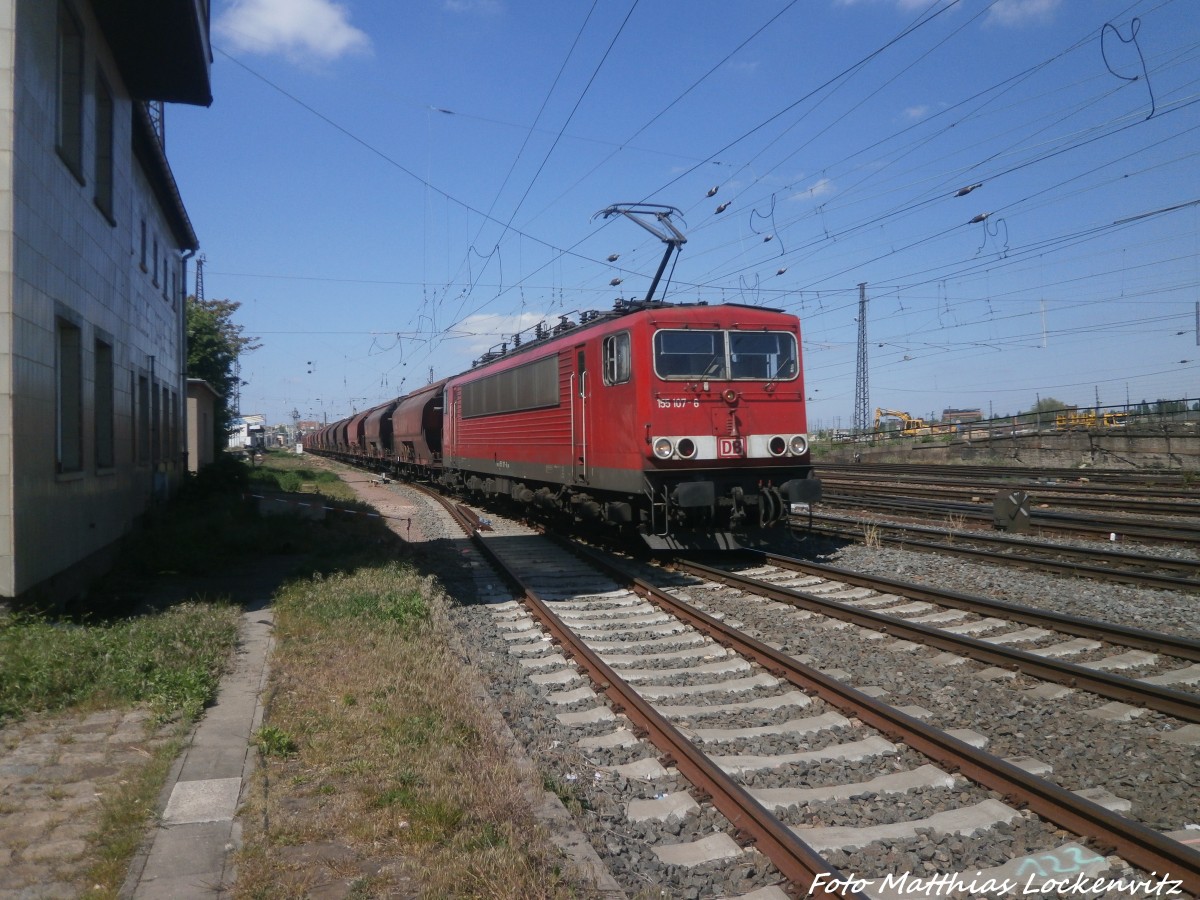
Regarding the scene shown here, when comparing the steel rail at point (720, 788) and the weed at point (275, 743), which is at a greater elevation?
the weed at point (275, 743)

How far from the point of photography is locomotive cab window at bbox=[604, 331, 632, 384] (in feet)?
39.2

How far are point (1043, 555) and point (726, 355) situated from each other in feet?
16.6

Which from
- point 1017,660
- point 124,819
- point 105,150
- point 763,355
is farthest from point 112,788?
point 105,150

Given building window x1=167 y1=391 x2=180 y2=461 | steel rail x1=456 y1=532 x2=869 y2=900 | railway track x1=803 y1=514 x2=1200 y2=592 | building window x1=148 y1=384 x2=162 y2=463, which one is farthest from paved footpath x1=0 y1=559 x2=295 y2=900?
building window x1=167 y1=391 x2=180 y2=461

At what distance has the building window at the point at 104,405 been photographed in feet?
38.0

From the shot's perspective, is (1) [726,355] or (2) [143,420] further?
(2) [143,420]

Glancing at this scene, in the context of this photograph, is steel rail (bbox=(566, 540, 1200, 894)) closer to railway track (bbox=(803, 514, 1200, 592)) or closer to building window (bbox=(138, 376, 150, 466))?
railway track (bbox=(803, 514, 1200, 592))

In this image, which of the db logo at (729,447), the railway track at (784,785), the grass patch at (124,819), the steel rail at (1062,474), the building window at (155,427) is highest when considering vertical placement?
the building window at (155,427)

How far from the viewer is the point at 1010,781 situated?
188 inches

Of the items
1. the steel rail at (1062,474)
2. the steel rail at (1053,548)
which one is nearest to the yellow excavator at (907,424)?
the steel rail at (1062,474)

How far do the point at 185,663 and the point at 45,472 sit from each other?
9.23 ft

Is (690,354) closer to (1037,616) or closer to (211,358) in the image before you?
(1037,616)

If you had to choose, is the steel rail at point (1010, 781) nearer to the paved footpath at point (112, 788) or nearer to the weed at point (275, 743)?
the weed at point (275, 743)

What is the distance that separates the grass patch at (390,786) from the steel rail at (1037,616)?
4941mm
